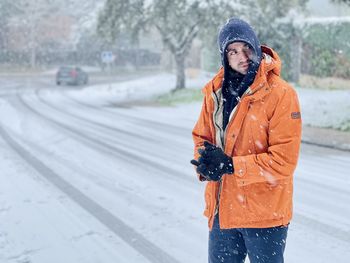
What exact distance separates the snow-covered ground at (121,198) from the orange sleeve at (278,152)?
2.03 meters

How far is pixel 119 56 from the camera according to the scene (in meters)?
53.1

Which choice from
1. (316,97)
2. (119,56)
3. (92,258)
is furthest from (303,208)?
(119,56)

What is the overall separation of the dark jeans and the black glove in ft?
1.01

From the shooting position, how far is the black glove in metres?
2.38

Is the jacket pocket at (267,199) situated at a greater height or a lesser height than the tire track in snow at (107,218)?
greater

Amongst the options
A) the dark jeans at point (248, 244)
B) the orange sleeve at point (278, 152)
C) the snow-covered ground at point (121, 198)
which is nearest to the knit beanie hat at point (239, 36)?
the orange sleeve at point (278, 152)

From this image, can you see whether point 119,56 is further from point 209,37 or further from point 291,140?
point 291,140

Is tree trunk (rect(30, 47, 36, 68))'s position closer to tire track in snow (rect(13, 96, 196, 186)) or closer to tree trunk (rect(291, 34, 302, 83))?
tree trunk (rect(291, 34, 302, 83))

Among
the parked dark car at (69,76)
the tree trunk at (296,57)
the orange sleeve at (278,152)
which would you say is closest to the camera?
the orange sleeve at (278,152)

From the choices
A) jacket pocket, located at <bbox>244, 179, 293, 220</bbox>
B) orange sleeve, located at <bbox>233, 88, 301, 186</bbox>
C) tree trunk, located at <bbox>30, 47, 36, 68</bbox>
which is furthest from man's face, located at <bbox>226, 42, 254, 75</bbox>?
tree trunk, located at <bbox>30, 47, 36, 68</bbox>

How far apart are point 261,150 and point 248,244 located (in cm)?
52

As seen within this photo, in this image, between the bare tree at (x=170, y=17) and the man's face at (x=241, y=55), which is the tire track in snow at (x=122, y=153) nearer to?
the man's face at (x=241, y=55)

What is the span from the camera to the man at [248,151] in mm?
2354

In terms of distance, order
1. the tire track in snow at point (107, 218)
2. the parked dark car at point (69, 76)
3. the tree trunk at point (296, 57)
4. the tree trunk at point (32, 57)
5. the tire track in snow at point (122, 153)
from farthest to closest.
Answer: the tree trunk at point (32, 57) → the parked dark car at point (69, 76) → the tree trunk at point (296, 57) → the tire track in snow at point (122, 153) → the tire track in snow at point (107, 218)
